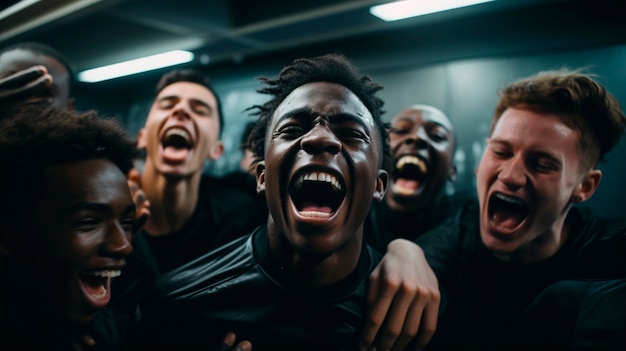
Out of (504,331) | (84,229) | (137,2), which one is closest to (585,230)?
(504,331)

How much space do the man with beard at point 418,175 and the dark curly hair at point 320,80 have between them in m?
0.47

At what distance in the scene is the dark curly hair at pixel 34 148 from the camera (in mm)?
1014

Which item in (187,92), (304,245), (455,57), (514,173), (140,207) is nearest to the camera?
(304,245)

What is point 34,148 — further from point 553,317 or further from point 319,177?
point 553,317

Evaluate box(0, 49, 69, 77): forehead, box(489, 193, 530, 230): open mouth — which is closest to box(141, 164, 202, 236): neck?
box(0, 49, 69, 77): forehead

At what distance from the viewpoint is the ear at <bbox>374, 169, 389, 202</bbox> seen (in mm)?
1088

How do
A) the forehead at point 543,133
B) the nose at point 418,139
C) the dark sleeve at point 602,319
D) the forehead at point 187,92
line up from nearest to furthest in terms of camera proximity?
the dark sleeve at point 602,319 → the forehead at point 543,133 → the nose at point 418,139 → the forehead at point 187,92

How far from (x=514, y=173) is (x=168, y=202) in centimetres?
116

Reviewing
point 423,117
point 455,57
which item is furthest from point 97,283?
point 455,57

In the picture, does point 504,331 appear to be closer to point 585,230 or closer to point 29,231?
point 585,230

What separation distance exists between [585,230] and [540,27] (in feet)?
4.27

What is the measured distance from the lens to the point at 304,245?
941 millimetres

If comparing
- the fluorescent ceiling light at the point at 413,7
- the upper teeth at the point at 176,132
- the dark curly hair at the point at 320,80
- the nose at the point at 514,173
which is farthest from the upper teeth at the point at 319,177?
the fluorescent ceiling light at the point at 413,7

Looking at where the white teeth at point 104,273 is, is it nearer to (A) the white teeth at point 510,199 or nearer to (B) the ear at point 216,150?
(B) the ear at point 216,150
